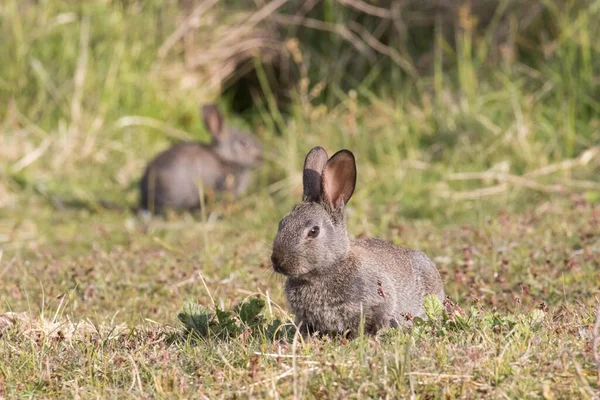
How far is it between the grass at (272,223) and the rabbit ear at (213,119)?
676 millimetres

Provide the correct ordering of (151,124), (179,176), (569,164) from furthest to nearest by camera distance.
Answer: (151,124) → (179,176) → (569,164)

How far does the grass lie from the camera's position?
3717mm

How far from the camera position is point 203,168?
10594 millimetres

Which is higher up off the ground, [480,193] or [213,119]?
[213,119]

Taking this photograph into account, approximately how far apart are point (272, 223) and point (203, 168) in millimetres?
2060

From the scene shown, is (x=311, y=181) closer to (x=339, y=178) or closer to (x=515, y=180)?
(x=339, y=178)

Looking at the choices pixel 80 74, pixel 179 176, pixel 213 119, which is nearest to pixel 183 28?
pixel 80 74

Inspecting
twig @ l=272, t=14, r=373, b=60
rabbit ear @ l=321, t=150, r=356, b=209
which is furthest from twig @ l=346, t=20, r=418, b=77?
rabbit ear @ l=321, t=150, r=356, b=209

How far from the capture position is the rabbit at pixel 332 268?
449cm

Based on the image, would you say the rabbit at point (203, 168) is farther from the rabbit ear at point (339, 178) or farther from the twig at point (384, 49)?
the rabbit ear at point (339, 178)

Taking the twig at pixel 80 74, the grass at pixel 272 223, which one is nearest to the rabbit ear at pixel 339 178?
the grass at pixel 272 223

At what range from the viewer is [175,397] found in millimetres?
3568

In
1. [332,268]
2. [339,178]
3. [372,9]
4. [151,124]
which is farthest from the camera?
[151,124]

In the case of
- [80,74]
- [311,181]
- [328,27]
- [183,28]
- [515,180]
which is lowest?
[311,181]
